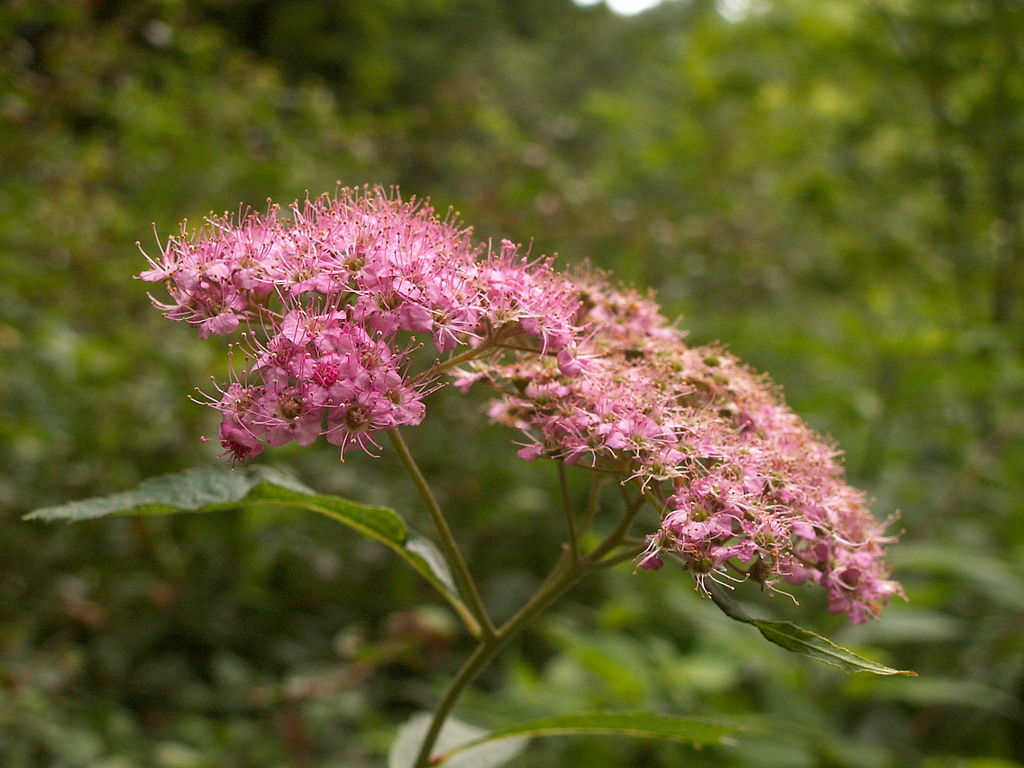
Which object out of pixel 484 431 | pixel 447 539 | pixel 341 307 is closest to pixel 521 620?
pixel 447 539

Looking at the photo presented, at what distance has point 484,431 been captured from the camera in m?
3.99

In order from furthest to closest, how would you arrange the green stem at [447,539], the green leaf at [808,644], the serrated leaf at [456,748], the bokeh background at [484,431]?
the bokeh background at [484,431]
the serrated leaf at [456,748]
the green stem at [447,539]
the green leaf at [808,644]

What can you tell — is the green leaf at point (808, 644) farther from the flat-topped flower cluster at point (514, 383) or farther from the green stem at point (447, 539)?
the green stem at point (447, 539)

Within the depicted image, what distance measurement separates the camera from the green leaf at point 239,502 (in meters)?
1.21

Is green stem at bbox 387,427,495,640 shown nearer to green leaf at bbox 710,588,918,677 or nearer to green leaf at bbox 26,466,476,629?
green leaf at bbox 26,466,476,629

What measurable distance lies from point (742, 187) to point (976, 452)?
3721 mm

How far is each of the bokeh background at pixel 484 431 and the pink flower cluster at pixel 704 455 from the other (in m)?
0.57

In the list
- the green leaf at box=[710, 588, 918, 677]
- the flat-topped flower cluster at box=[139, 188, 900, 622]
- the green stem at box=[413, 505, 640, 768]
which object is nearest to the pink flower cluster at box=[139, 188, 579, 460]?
the flat-topped flower cluster at box=[139, 188, 900, 622]

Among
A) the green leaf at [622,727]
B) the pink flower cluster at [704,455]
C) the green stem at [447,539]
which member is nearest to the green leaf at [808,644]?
the pink flower cluster at [704,455]

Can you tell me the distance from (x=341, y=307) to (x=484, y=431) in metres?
2.79

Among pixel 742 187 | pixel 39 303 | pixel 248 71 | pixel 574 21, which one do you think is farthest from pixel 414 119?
pixel 574 21

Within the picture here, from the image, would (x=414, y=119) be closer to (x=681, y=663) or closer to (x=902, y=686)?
(x=681, y=663)

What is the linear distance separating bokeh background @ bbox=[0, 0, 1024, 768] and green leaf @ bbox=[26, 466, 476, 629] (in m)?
1.01

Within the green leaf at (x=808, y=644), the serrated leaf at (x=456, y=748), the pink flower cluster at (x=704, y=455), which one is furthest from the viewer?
the serrated leaf at (x=456, y=748)
